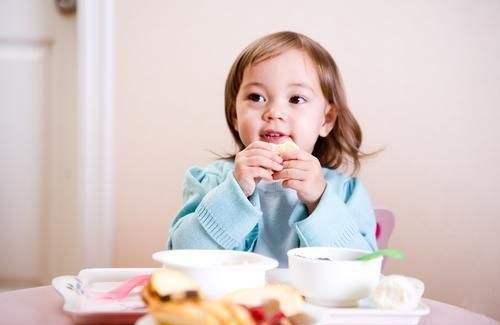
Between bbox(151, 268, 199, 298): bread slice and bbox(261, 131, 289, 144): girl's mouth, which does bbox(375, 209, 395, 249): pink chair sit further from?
bbox(151, 268, 199, 298): bread slice

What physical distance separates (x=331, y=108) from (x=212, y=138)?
0.44 metres

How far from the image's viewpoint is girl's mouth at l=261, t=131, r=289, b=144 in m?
1.10

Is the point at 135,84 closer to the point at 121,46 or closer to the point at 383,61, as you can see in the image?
the point at 121,46

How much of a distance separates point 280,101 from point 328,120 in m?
0.20

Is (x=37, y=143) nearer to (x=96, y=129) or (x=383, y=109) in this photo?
(x=96, y=129)

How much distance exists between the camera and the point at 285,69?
1112mm

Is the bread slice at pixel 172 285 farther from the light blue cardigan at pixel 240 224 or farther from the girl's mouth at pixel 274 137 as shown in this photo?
the girl's mouth at pixel 274 137

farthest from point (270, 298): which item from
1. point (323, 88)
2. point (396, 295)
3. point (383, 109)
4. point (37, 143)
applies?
point (37, 143)

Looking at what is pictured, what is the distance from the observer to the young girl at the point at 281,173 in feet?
3.19

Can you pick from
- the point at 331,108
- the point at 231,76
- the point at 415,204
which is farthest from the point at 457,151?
the point at 231,76

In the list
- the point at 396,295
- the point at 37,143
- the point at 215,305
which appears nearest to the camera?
the point at 215,305

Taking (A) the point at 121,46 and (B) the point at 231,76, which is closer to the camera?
(B) the point at 231,76

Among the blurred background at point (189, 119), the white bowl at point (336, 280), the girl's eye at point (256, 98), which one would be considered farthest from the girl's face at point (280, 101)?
the white bowl at point (336, 280)

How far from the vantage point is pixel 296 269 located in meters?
0.62
